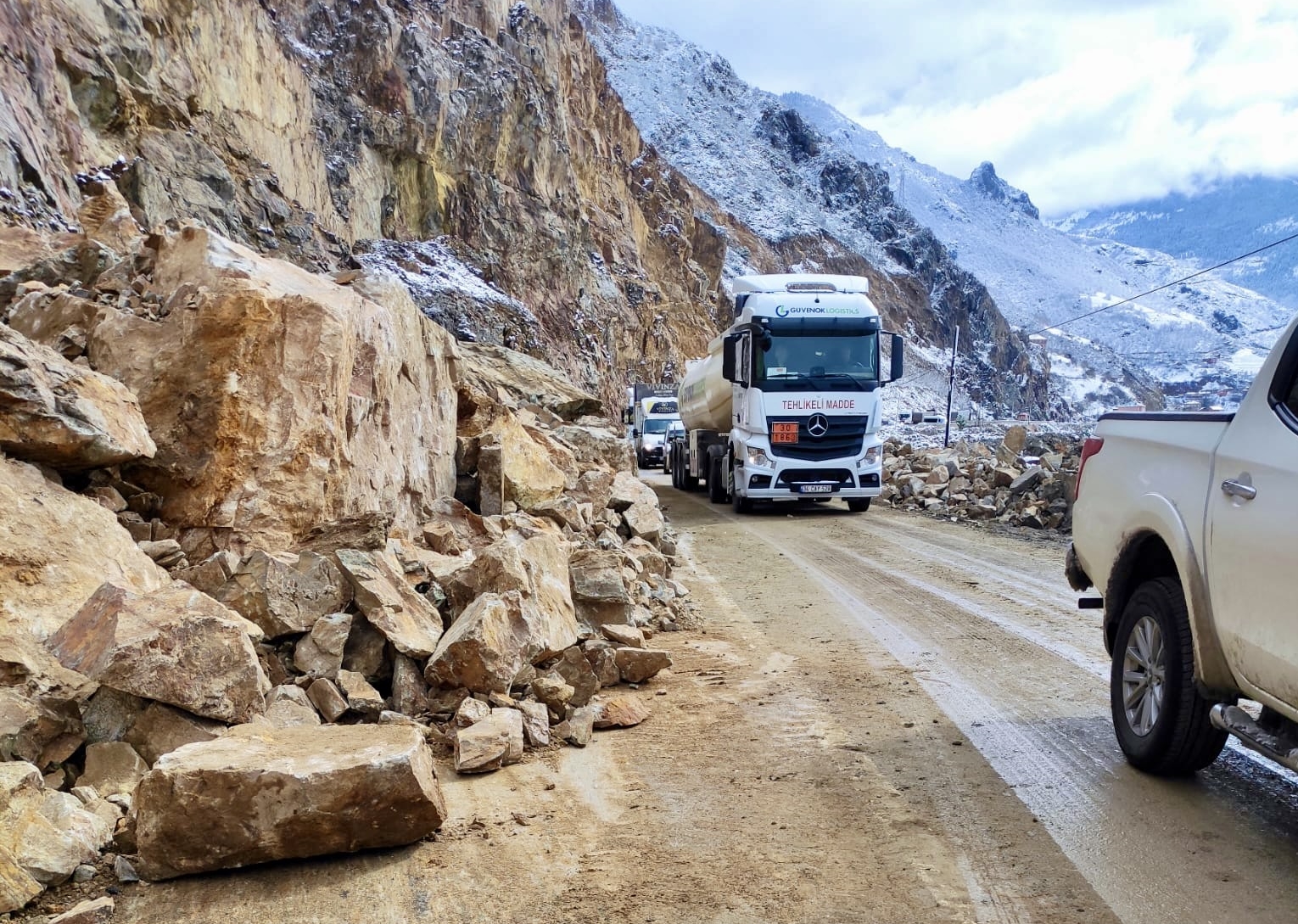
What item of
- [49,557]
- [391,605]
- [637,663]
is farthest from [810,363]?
[49,557]

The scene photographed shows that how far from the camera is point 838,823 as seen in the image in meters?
4.07

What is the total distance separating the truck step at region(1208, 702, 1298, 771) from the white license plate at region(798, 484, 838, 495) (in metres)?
12.9

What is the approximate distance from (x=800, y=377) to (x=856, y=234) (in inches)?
5214

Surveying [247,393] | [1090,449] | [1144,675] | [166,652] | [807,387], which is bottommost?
[1144,675]

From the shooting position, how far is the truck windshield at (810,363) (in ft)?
54.2

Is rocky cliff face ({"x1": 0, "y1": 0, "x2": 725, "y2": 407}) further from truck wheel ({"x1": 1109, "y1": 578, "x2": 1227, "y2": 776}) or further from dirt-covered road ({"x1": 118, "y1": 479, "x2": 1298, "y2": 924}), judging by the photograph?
truck wheel ({"x1": 1109, "y1": 578, "x2": 1227, "y2": 776})

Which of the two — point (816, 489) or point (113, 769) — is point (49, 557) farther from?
point (816, 489)

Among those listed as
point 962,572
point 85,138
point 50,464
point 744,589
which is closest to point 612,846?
point 50,464

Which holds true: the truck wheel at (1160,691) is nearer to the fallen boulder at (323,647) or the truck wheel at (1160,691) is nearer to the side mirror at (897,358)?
the fallen boulder at (323,647)

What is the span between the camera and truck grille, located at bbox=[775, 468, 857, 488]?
55.2 feet

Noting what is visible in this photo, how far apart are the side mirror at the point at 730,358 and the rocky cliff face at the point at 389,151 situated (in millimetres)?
10658

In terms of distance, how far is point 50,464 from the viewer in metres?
5.27

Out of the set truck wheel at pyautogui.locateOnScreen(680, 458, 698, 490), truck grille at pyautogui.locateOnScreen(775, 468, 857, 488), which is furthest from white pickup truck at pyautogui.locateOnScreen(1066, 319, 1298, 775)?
truck wheel at pyautogui.locateOnScreen(680, 458, 698, 490)

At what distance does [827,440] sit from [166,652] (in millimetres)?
13804
